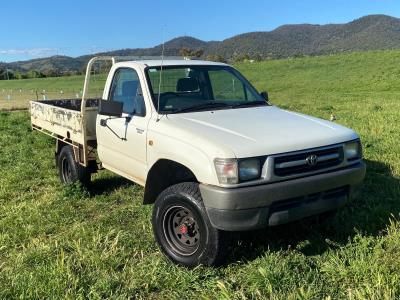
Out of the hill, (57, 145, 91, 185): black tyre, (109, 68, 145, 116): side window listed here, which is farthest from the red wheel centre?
the hill

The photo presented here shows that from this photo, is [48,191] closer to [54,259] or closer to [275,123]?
[54,259]

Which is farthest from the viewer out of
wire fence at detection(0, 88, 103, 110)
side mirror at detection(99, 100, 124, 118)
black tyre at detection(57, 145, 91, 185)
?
wire fence at detection(0, 88, 103, 110)

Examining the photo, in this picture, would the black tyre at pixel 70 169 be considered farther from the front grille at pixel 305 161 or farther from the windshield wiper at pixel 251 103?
the front grille at pixel 305 161

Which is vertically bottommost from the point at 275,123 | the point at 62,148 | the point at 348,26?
the point at 62,148

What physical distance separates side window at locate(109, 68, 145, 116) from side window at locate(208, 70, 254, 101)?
0.88 metres

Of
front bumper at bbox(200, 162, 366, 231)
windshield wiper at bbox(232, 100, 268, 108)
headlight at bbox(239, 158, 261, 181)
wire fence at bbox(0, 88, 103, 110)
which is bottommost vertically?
wire fence at bbox(0, 88, 103, 110)

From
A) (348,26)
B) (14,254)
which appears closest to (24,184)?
(14,254)

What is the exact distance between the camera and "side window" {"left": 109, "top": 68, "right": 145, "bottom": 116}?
5.17 m

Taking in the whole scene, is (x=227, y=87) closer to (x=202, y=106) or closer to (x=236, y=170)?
(x=202, y=106)

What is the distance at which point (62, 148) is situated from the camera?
292 inches

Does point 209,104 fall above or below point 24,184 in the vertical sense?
above

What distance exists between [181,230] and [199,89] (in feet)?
6.19

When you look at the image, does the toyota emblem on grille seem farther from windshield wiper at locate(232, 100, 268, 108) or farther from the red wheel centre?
windshield wiper at locate(232, 100, 268, 108)

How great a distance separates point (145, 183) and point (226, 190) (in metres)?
1.29
